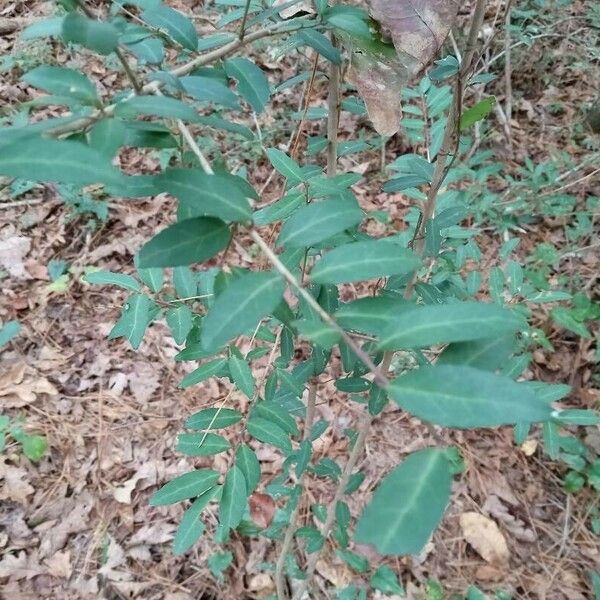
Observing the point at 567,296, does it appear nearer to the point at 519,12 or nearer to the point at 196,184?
the point at 196,184

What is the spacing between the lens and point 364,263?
517mm

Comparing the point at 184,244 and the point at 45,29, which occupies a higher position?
the point at 45,29

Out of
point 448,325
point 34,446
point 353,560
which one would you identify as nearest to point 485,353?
point 448,325

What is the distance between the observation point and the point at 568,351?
2164 mm

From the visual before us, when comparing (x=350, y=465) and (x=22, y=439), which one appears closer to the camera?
(x=350, y=465)

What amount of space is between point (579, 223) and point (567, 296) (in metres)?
1.27

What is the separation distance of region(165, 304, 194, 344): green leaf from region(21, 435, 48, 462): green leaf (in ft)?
4.48

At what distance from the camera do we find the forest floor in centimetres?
176

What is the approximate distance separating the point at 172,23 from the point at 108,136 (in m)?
0.29

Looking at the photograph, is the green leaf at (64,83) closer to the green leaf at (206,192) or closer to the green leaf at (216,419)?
the green leaf at (206,192)

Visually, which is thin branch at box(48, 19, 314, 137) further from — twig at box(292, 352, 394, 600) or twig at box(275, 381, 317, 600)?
twig at box(275, 381, 317, 600)

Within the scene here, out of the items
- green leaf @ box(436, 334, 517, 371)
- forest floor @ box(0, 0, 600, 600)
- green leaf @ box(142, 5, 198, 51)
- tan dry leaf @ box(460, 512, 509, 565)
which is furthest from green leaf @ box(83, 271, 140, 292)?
tan dry leaf @ box(460, 512, 509, 565)

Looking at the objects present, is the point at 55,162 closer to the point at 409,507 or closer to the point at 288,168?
the point at 409,507

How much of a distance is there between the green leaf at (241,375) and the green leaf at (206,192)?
44 centimetres
